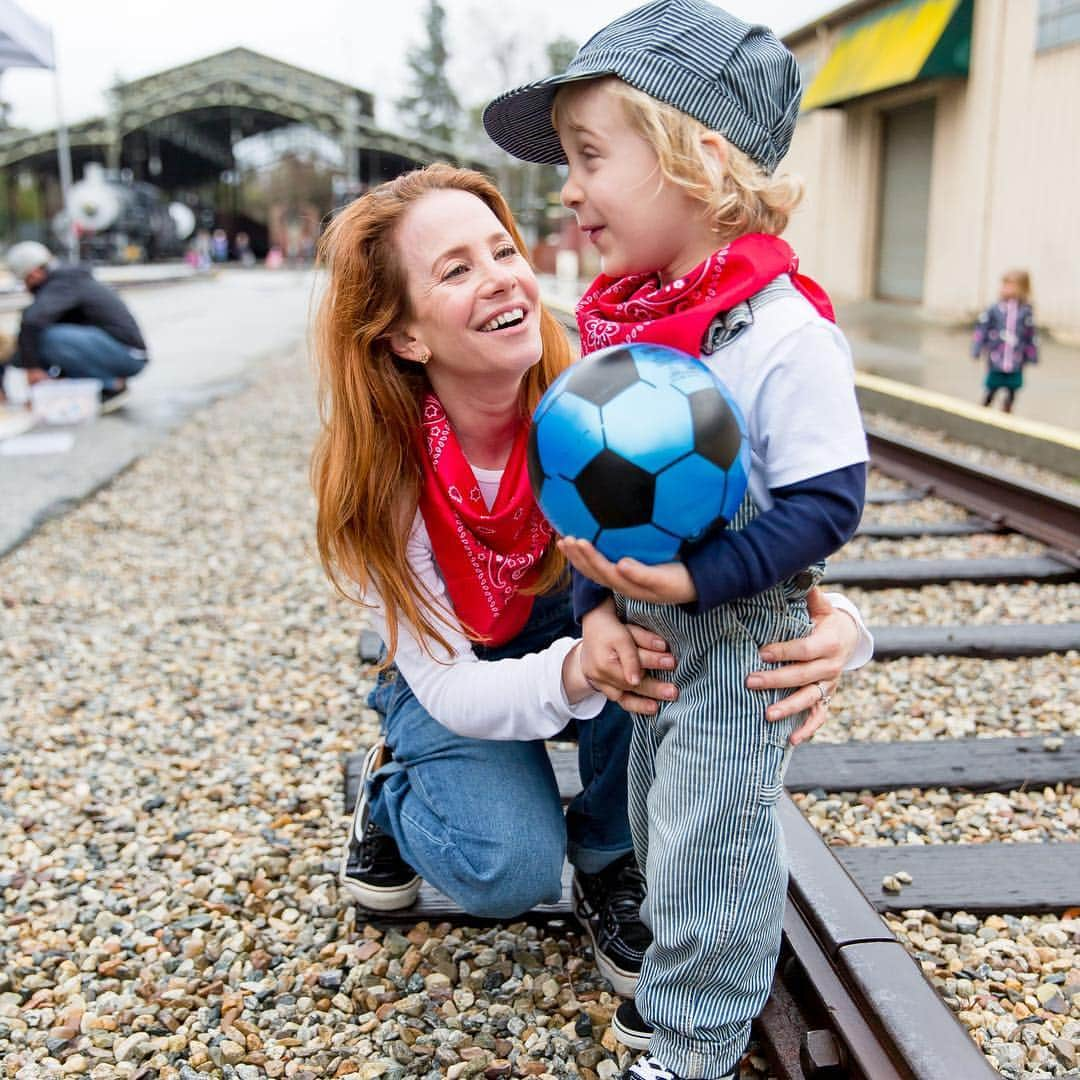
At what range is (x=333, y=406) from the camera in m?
2.23

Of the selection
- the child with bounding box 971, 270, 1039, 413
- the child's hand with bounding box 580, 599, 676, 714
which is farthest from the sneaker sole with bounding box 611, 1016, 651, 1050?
the child with bounding box 971, 270, 1039, 413

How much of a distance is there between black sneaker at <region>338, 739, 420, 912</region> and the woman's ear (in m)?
0.94

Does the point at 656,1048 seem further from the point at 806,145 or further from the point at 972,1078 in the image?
the point at 806,145

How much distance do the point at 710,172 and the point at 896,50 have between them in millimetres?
18343

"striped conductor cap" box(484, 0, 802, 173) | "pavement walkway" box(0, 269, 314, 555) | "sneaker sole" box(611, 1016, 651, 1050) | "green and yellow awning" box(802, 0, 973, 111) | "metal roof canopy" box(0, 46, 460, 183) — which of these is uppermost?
"metal roof canopy" box(0, 46, 460, 183)

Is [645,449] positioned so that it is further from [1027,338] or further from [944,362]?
[944,362]

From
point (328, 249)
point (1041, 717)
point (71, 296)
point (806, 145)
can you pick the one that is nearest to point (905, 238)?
point (806, 145)

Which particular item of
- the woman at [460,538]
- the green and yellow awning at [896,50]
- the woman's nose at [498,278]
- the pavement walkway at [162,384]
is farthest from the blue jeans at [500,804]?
the green and yellow awning at [896,50]

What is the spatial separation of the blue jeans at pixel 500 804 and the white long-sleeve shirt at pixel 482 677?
0.13 metres

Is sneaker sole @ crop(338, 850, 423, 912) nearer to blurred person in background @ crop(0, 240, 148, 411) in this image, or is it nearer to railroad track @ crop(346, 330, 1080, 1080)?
railroad track @ crop(346, 330, 1080, 1080)

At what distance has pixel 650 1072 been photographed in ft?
6.07

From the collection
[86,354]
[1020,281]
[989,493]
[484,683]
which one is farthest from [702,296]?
[86,354]

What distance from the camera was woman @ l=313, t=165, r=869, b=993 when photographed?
214 cm

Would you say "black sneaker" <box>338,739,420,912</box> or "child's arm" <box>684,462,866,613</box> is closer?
"child's arm" <box>684,462,866,613</box>
